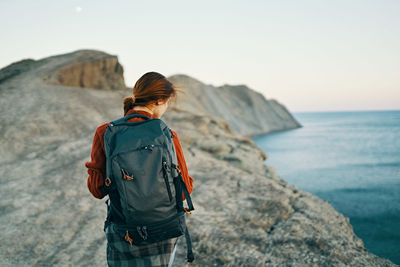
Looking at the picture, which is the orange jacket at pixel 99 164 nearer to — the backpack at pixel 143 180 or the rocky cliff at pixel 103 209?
the backpack at pixel 143 180

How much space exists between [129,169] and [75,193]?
4110 millimetres

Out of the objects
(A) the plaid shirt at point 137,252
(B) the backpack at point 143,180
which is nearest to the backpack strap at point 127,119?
(B) the backpack at point 143,180

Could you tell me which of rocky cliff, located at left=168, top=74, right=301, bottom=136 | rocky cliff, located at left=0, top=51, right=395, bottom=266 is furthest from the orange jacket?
rocky cliff, located at left=168, top=74, right=301, bottom=136

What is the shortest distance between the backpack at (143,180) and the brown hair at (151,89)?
6.3 inches

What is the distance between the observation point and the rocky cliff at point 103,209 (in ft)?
11.3

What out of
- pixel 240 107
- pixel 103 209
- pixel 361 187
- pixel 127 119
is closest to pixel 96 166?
pixel 127 119

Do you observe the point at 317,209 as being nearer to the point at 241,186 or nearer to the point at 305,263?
the point at 241,186

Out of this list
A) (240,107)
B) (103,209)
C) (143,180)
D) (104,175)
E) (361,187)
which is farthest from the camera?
(240,107)

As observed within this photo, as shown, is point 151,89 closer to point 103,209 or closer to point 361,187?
point 103,209

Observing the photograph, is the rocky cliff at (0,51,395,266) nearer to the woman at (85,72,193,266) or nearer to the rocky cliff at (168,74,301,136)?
the woman at (85,72,193,266)

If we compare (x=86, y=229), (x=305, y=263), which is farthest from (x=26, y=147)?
(x=305, y=263)

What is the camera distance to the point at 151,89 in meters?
1.64

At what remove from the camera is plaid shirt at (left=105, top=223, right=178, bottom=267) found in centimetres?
162

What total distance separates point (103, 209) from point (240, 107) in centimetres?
5127
